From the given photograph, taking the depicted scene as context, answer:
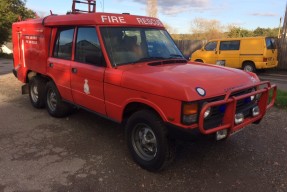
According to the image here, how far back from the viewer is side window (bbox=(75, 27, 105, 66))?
14.4 feet

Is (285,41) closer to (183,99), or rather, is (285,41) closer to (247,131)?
(247,131)

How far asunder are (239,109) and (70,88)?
9.86 feet

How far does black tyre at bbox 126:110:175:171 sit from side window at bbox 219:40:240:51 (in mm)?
12252

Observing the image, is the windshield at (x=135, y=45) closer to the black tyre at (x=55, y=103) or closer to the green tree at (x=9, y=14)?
the black tyre at (x=55, y=103)

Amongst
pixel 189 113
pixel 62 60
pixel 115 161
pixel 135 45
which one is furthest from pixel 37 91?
pixel 189 113

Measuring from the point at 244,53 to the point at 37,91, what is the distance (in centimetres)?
1109

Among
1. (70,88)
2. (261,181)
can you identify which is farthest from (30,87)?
(261,181)

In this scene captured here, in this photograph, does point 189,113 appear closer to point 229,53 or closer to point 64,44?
point 64,44

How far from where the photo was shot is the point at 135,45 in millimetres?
4598

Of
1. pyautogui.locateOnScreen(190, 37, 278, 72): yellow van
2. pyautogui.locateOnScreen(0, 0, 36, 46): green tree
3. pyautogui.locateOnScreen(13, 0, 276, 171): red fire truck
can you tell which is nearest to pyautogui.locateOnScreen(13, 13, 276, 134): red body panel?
pyautogui.locateOnScreen(13, 0, 276, 171): red fire truck

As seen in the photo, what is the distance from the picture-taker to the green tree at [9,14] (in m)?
24.5

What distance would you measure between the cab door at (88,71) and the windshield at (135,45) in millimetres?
192

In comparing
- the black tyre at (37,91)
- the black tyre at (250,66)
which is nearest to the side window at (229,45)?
the black tyre at (250,66)

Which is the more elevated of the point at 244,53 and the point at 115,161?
the point at 244,53
